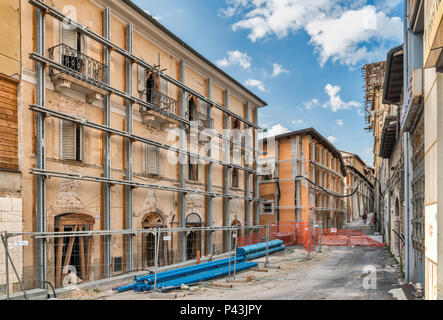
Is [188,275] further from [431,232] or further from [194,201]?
[431,232]

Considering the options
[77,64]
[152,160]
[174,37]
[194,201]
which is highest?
[174,37]

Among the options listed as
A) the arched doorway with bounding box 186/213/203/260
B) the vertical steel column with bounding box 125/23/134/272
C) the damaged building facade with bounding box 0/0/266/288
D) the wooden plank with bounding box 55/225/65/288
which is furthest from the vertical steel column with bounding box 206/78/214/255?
the wooden plank with bounding box 55/225/65/288

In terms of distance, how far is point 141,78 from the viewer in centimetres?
1719

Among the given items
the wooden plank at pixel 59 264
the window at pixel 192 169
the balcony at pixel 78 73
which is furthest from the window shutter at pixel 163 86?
the wooden plank at pixel 59 264

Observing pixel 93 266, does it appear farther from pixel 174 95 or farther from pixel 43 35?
pixel 174 95

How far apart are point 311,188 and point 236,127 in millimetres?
12211

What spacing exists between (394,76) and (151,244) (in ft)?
44.5

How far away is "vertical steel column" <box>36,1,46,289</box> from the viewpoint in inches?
455

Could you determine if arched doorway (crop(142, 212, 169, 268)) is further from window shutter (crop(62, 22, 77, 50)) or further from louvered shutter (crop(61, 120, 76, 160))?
window shutter (crop(62, 22, 77, 50))

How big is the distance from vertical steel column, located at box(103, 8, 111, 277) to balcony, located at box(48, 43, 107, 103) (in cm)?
31

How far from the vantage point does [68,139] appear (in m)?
13.3

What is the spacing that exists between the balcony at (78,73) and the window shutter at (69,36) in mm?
301

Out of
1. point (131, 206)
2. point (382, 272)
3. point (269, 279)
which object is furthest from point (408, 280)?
point (131, 206)

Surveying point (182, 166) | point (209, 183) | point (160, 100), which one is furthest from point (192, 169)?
point (160, 100)
